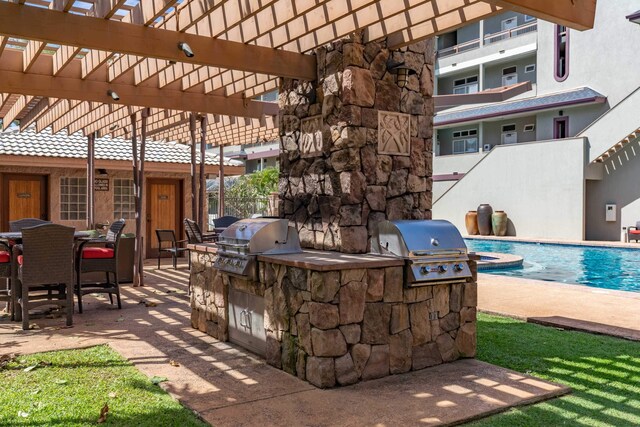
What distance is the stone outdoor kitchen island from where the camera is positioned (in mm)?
4332

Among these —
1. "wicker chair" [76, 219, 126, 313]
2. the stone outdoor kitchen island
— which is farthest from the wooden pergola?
"wicker chair" [76, 219, 126, 313]

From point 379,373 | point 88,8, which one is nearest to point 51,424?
point 379,373

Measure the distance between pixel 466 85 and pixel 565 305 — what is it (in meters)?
20.9

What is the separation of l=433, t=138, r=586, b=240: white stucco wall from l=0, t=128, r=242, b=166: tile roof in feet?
37.1

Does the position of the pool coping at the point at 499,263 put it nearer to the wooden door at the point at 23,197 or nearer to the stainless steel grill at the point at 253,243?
the stainless steel grill at the point at 253,243

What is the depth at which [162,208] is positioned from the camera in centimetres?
1369

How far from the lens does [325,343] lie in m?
4.23

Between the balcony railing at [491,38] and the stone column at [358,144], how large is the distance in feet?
66.6

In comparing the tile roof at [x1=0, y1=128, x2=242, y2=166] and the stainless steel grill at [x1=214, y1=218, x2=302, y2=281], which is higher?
the tile roof at [x1=0, y1=128, x2=242, y2=166]

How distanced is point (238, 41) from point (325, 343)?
126 inches

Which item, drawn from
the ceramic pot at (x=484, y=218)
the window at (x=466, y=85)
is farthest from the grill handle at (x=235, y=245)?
the window at (x=466, y=85)

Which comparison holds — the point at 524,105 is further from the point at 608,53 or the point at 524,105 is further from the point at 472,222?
the point at 472,222

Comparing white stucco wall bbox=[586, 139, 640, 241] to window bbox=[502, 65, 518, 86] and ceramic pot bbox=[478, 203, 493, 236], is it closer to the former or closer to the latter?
ceramic pot bbox=[478, 203, 493, 236]

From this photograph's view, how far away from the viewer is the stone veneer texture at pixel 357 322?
4.25 m
